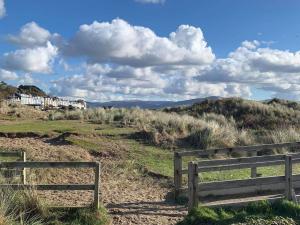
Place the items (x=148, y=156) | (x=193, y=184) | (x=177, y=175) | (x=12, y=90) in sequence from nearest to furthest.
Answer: (x=193, y=184)
(x=177, y=175)
(x=148, y=156)
(x=12, y=90)

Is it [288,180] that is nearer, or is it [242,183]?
[242,183]

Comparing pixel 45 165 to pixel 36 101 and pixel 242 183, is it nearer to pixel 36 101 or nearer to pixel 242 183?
pixel 242 183

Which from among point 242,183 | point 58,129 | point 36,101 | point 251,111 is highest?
point 36,101

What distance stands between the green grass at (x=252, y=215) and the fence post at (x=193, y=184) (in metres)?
0.20

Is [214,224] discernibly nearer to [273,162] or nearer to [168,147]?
[273,162]

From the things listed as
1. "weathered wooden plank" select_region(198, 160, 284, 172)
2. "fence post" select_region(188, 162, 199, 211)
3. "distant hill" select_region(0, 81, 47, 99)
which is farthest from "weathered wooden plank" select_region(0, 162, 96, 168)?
"distant hill" select_region(0, 81, 47, 99)

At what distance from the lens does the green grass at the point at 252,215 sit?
1077cm

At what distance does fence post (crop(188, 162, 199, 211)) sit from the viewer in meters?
11.3

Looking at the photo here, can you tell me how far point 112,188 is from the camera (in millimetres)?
14781

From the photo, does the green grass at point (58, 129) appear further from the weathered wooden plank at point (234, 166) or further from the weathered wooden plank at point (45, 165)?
the weathered wooden plank at point (234, 166)

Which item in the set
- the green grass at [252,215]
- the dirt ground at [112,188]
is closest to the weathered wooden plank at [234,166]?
the green grass at [252,215]

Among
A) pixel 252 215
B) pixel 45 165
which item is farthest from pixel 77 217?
pixel 252 215

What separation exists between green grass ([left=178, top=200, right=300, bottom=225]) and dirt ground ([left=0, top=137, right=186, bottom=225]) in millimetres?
689

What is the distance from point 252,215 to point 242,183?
107 centimetres
